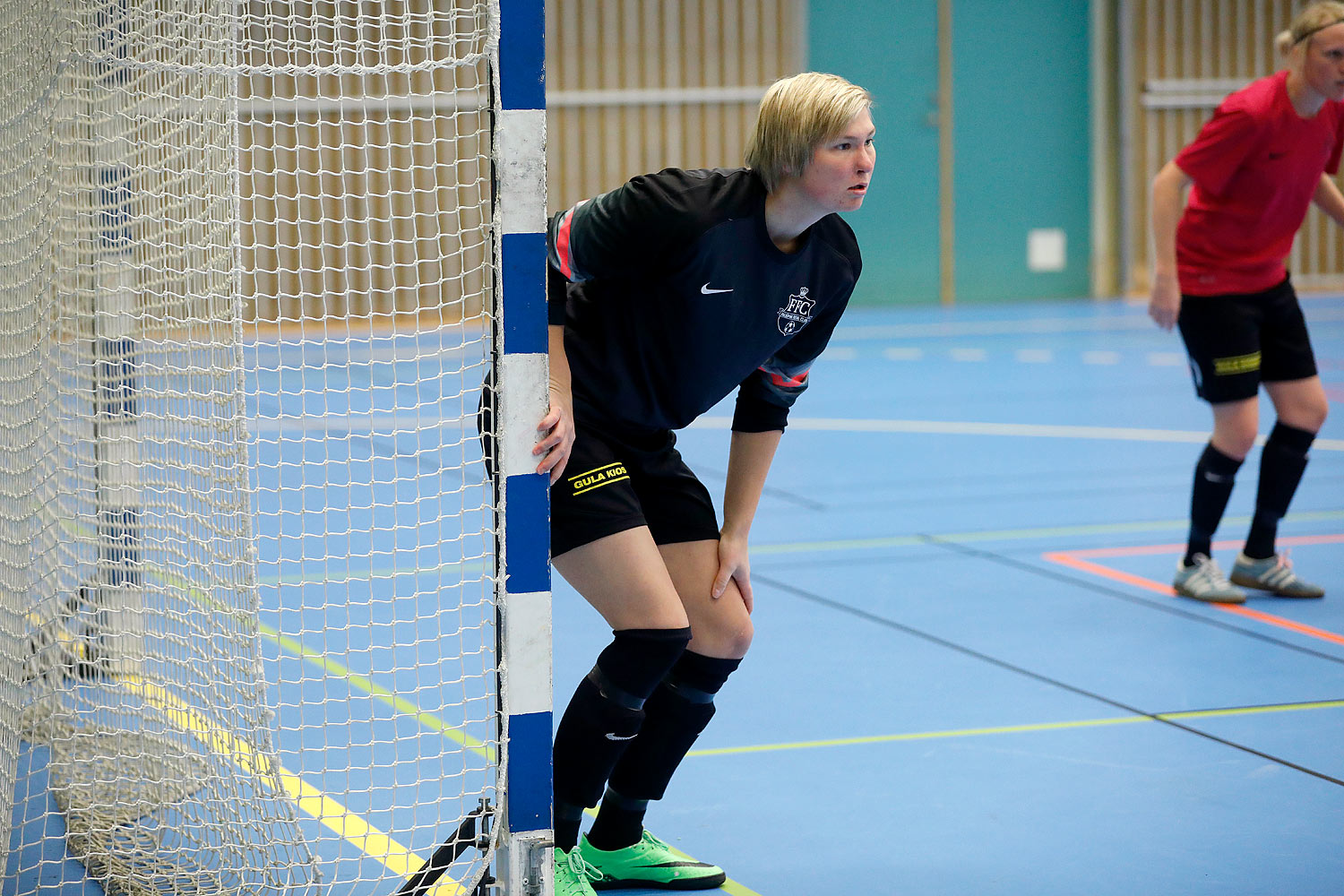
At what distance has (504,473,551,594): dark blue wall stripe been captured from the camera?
7.98 ft

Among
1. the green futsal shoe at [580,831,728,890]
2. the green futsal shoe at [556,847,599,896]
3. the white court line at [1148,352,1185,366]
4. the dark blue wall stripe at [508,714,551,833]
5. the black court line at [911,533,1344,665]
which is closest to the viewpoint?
the dark blue wall stripe at [508,714,551,833]

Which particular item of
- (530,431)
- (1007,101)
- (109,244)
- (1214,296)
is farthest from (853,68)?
(530,431)

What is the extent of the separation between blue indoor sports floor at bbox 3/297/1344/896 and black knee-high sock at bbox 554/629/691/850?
352mm

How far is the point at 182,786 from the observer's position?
2957 millimetres

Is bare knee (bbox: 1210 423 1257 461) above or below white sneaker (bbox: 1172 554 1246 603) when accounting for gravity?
above

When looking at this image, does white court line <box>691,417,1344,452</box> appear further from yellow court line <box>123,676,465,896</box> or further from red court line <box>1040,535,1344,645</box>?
yellow court line <box>123,676,465,896</box>

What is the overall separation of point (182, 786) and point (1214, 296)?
356cm

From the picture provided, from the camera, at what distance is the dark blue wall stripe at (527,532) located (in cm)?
243

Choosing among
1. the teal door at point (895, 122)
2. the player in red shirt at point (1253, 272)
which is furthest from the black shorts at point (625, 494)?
the teal door at point (895, 122)

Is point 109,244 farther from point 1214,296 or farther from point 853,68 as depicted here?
point 853,68

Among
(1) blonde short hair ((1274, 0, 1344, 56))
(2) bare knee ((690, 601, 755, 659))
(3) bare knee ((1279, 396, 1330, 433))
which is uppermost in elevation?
(1) blonde short hair ((1274, 0, 1344, 56))

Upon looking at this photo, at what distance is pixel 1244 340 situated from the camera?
484cm

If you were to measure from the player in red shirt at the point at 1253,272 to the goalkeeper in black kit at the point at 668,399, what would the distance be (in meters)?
2.27

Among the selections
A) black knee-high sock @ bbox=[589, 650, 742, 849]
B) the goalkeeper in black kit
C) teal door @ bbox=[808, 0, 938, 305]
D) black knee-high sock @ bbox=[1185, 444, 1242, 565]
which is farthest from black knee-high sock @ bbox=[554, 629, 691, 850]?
teal door @ bbox=[808, 0, 938, 305]
